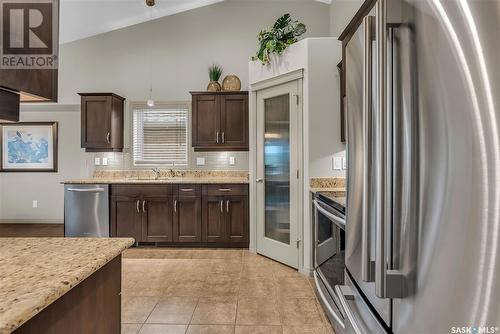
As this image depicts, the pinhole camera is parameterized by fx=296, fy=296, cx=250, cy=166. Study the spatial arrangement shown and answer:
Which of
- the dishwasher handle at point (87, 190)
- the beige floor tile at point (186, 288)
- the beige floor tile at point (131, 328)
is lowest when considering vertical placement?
the beige floor tile at point (131, 328)

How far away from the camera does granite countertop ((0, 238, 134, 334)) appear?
0.65 metres

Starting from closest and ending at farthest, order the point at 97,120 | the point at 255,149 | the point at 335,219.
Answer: the point at 335,219
the point at 255,149
the point at 97,120

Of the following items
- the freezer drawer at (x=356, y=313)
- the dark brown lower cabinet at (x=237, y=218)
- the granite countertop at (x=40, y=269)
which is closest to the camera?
the granite countertop at (x=40, y=269)

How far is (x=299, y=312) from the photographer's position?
98.3 inches

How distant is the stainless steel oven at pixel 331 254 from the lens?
1857mm

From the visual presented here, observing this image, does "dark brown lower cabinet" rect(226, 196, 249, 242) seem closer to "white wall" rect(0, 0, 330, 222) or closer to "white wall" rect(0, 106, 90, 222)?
"white wall" rect(0, 0, 330, 222)

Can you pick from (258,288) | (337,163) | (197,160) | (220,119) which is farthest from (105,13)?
(258,288)

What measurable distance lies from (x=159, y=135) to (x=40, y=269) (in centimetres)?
445

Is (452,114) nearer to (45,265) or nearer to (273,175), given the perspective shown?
(45,265)

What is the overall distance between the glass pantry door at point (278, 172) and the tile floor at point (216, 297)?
0.84 ft

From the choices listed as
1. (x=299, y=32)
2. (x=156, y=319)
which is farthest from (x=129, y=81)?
(x=156, y=319)

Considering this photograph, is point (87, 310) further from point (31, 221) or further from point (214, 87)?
point (31, 221)

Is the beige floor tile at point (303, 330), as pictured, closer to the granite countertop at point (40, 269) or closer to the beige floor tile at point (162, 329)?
the beige floor tile at point (162, 329)

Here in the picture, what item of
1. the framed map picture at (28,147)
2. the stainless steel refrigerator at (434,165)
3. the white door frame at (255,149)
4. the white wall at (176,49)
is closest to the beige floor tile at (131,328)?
the white door frame at (255,149)
